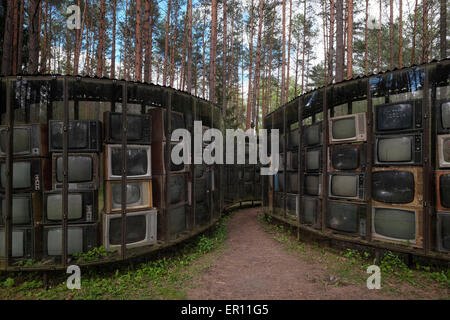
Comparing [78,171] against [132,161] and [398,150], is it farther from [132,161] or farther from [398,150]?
[398,150]

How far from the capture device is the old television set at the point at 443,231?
3.38m

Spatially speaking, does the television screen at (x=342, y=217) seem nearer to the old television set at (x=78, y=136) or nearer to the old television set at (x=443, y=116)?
the old television set at (x=443, y=116)

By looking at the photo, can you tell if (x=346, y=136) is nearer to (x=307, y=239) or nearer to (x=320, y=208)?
(x=320, y=208)

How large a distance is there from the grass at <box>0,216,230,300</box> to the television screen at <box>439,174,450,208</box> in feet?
12.8

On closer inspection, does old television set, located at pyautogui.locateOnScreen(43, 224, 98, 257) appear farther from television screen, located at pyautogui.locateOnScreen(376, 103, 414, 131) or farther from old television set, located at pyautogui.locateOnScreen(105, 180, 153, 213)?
television screen, located at pyautogui.locateOnScreen(376, 103, 414, 131)

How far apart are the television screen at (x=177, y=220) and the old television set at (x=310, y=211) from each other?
8.72 feet

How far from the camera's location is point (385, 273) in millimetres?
3705

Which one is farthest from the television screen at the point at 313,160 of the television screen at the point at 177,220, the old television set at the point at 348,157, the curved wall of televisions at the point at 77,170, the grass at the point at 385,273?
the curved wall of televisions at the point at 77,170

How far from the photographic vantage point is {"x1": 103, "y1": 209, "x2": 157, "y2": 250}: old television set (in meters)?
3.70

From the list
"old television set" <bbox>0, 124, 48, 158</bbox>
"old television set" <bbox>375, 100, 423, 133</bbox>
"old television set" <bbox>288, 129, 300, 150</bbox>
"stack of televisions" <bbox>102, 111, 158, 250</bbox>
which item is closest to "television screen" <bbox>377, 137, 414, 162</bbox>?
"old television set" <bbox>375, 100, 423, 133</bbox>

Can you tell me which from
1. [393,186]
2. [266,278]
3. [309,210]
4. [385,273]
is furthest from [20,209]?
[393,186]

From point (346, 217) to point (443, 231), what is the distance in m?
1.33

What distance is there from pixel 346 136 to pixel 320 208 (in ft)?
5.06

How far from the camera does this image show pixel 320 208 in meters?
4.85
